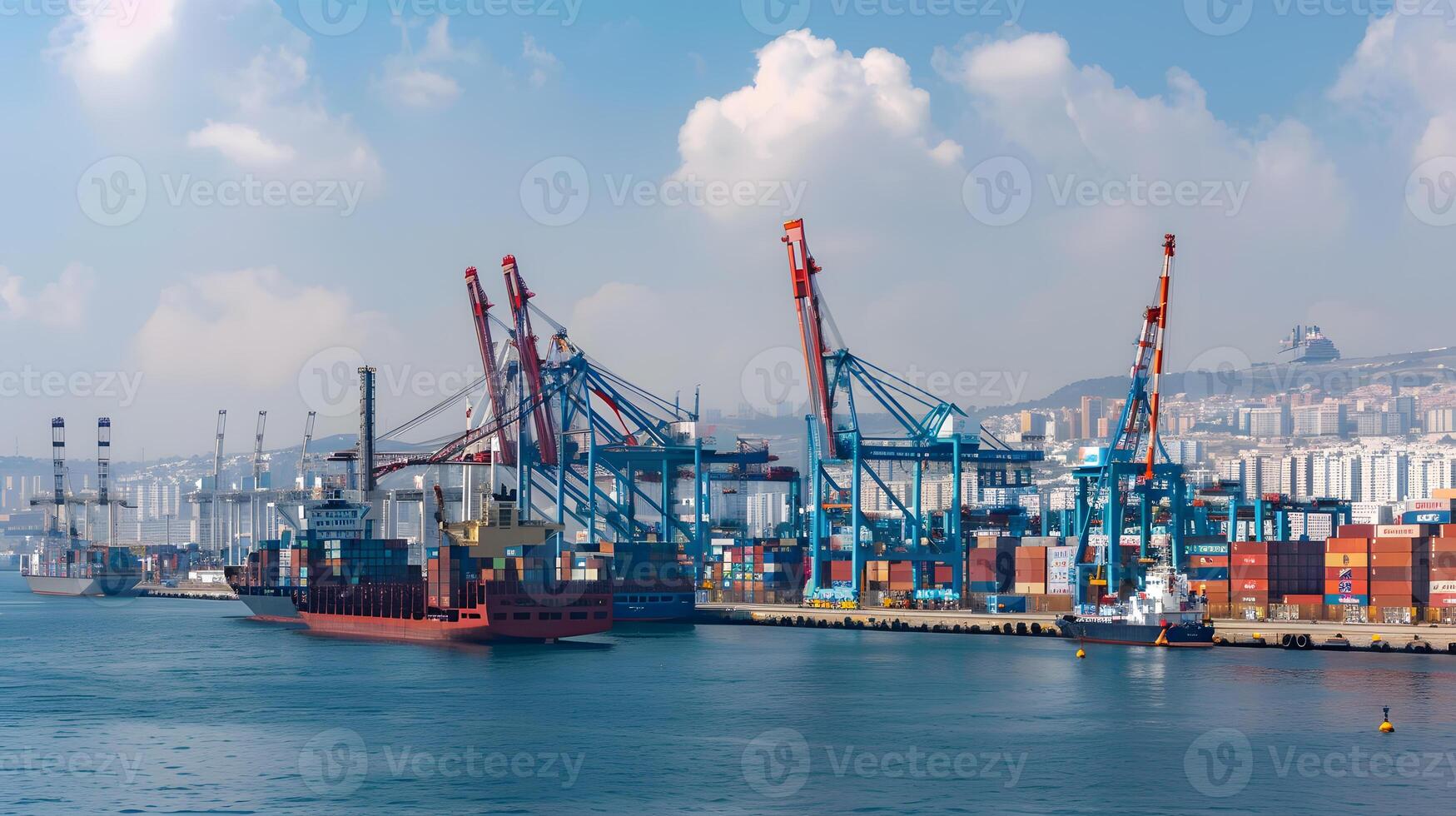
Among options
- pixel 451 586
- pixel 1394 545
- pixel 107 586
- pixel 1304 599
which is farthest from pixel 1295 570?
pixel 107 586

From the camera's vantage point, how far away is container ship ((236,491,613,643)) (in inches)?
3310

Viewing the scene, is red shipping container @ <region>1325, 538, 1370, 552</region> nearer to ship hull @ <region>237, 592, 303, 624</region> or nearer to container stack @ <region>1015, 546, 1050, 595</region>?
container stack @ <region>1015, 546, 1050, 595</region>

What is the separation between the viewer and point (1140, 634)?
8444 cm

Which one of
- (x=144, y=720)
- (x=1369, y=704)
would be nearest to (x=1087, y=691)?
(x=1369, y=704)

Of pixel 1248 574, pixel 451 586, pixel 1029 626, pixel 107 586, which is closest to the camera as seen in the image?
pixel 451 586

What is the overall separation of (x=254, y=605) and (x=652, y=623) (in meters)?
33.0

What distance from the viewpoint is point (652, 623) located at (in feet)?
360

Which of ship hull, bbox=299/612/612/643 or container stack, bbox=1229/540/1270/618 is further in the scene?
container stack, bbox=1229/540/1270/618

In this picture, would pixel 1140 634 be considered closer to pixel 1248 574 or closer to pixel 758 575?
pixel 1248 574

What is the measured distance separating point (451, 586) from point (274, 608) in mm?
35295

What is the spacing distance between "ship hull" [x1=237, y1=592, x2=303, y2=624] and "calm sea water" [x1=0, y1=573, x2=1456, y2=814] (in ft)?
104

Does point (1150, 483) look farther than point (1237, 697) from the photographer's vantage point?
Yes

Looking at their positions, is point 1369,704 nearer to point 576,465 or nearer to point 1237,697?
point 1237,697

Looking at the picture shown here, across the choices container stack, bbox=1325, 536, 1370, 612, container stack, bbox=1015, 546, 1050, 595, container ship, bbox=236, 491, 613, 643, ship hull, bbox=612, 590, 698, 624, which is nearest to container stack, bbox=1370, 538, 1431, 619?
container stack, bbox=1325, 536, 1370, 612
